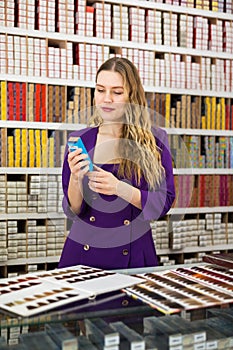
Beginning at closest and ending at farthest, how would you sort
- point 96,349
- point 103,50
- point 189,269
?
point 96,349 < point 189,269 < point 103,50

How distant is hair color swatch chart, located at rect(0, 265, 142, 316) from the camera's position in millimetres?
1155

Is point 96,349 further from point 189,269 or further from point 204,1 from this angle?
point 204,1

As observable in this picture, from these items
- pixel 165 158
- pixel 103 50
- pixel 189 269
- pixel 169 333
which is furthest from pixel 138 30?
pixel 169 333

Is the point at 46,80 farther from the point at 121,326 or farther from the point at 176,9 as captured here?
the point at 121,326

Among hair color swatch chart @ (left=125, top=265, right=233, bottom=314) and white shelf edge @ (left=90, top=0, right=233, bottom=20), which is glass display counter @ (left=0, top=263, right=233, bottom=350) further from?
white shelf edge @ (left=90, top=0, right=233, bottom=20)

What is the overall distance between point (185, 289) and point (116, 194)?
1.80ft

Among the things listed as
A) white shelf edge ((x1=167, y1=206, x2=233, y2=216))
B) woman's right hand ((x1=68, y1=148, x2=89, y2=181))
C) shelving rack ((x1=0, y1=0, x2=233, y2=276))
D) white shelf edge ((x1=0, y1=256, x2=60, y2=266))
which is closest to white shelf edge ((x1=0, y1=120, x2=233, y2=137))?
shelving rack ((x1=0, y1=0, x2=233, y2=276))

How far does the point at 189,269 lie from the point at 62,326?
1.96ft

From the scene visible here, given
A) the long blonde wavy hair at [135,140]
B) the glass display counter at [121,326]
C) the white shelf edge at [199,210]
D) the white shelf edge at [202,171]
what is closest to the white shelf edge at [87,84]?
the white shelf edge at [202,171]

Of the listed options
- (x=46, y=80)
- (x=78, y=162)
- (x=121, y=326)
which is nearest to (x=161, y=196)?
(x=78, y=162)

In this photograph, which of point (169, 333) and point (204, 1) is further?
point (204, 1)

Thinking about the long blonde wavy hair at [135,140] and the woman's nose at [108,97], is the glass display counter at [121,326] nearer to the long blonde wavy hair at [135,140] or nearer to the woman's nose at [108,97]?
the long blonde wavy hair at [135,140]

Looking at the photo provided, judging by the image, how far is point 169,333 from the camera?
1150 millimetres

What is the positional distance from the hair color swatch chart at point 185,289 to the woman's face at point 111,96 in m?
0.65
